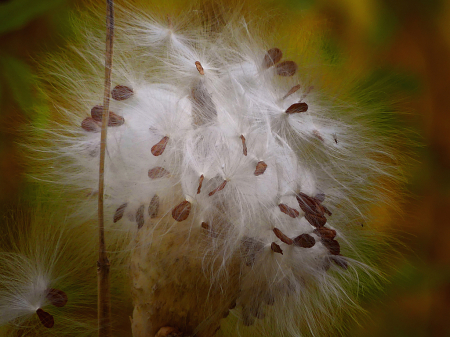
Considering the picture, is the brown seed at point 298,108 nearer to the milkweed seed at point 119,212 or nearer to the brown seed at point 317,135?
the brown seed at point 317,135

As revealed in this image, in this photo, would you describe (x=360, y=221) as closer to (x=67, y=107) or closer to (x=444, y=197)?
(x=444, y=197)

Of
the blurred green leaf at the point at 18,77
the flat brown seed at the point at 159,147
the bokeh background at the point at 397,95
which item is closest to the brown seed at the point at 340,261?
the bokeh background at the point at 397,95

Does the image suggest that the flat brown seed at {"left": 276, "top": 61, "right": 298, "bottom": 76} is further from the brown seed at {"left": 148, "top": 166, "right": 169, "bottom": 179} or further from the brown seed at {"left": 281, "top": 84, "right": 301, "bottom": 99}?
the brown seed at {"left": 148, "top": 166, "right": 169, "bottom": 179}

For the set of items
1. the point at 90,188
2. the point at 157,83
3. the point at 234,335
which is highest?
the point at 157,83

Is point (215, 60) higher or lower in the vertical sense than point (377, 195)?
higher

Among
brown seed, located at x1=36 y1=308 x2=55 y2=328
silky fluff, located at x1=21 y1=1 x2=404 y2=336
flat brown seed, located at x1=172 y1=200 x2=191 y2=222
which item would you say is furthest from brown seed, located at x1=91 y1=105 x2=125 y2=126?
brown seed, located at x1=36 y1=308 x2=55 y2=328

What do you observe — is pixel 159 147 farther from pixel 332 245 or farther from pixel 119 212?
pixel 332 245

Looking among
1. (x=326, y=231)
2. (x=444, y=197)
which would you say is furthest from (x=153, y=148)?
(x=444, y=197)

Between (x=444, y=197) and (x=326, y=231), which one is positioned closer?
(x=326, y=231)
